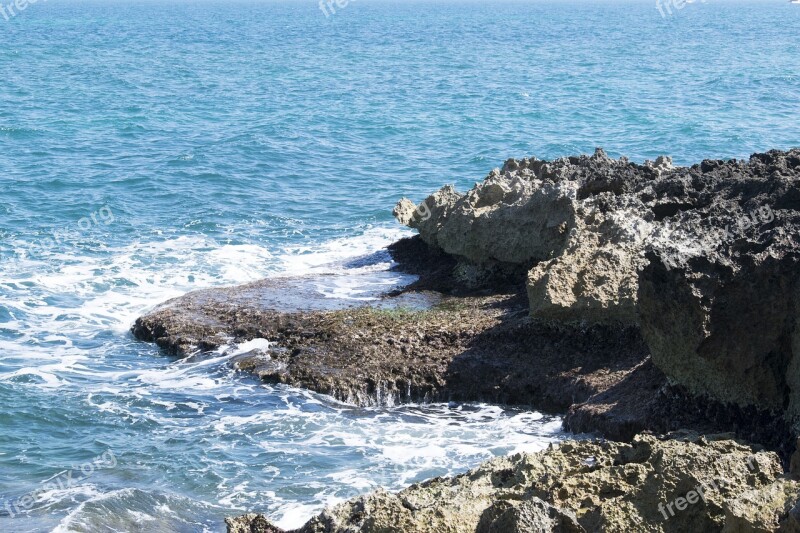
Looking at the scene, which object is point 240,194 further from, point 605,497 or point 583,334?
point 605,497

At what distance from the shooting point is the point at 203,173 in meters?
34.2

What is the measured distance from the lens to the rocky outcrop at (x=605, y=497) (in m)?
8.62

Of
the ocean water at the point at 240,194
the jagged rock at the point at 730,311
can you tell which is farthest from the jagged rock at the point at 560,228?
the jagged rock at the point at 730,311

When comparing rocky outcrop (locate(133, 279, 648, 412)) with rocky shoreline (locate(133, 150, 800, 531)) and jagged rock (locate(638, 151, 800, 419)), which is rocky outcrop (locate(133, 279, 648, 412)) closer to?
rocky shoreline (locate(133, 150, 800, 531))

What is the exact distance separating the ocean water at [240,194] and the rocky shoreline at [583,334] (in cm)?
77

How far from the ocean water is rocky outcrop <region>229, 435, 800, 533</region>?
120 inches

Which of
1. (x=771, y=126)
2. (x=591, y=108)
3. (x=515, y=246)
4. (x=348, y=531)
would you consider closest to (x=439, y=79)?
(x=591, y=108)

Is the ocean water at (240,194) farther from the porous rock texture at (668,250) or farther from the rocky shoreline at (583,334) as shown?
the porous rock texture at (668,250)

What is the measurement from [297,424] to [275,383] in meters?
1.41

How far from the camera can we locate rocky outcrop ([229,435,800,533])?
8.62 meters

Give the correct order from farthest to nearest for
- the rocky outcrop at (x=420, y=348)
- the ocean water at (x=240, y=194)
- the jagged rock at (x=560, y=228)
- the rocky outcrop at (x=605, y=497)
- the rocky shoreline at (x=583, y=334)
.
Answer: the jagged rock at (x=560, y=228)
the rocky outcrop at (x=420, y=348)
the ocean water at (x=240, y=194)
the rocky shoreline at (x=583, y=334)
the rocky outcrop at (x=605, y=497)

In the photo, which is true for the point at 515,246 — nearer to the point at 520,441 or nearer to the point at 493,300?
the point at 493,300

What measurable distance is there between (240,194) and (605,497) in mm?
23309

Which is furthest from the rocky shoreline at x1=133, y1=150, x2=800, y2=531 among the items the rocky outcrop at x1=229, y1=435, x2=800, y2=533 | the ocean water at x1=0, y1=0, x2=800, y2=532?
the ocean water at x1=0, y1=0, x2=800, y2=532
